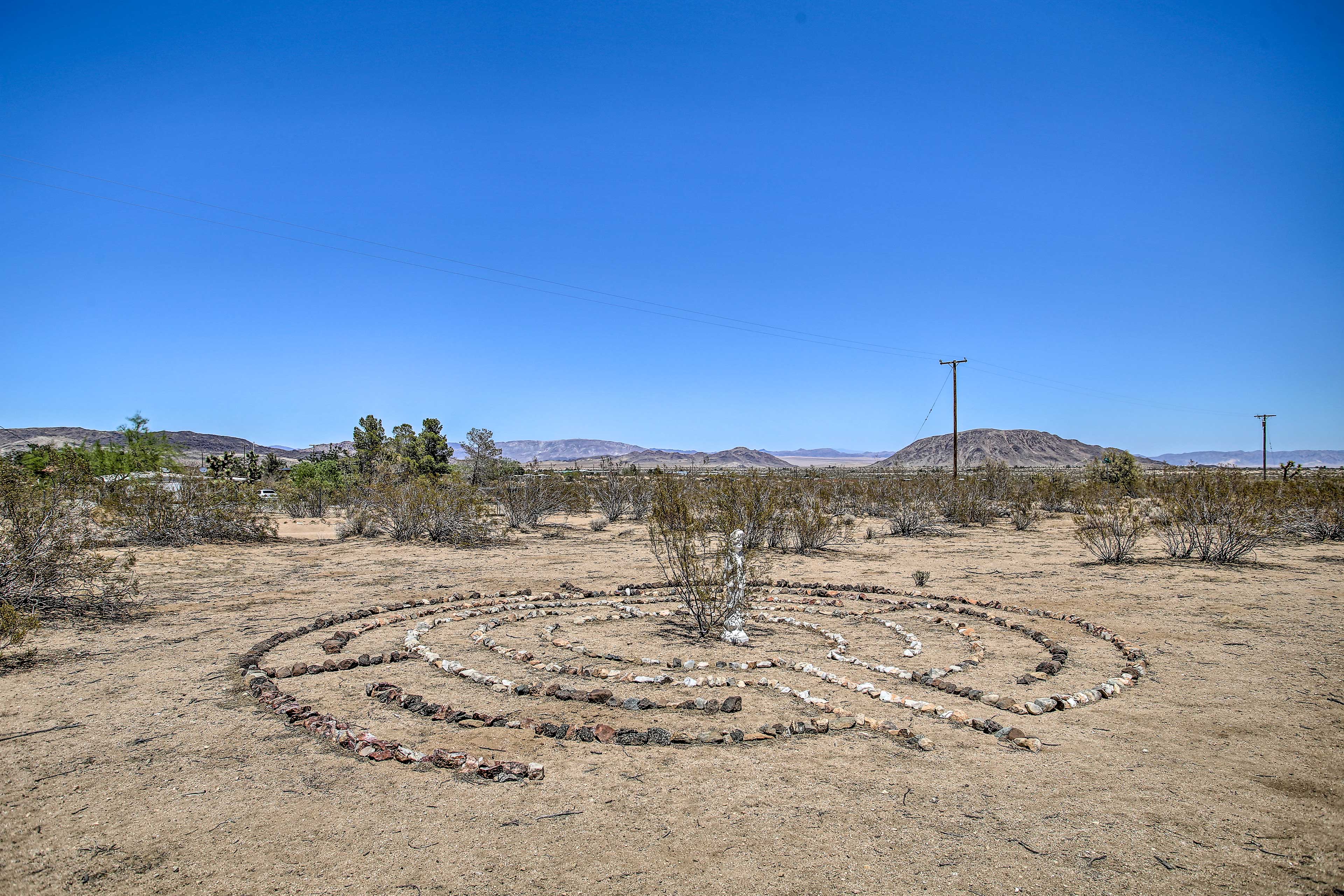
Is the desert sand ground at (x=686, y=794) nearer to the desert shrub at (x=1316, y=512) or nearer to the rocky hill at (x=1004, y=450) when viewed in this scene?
the desert shrub at (x=1316, y=512)

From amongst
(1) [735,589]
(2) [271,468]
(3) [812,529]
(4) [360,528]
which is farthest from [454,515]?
(2) [271,468]

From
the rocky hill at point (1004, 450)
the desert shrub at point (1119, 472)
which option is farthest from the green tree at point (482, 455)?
the rocky hill at point (1004, 450)

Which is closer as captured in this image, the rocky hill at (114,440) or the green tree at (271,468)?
the green tree at (271,468)

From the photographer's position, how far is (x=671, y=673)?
8227 mm

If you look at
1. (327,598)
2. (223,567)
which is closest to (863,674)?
(327,598)

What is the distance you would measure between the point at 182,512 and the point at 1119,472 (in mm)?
42147

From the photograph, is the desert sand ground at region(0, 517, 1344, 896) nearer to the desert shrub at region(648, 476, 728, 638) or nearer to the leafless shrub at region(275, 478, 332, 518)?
the desert shrub at region(648, 476, 728, 638)

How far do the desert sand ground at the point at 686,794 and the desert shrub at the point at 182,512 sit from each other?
10.2 metres

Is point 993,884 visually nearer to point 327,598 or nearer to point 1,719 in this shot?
point 1,719

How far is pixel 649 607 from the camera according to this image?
1216cm

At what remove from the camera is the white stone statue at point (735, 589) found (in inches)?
383

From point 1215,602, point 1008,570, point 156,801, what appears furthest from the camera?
point 1008,570

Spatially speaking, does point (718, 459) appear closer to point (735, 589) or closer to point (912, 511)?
point (912, 511)

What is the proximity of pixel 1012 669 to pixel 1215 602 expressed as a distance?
6132 millimetres
